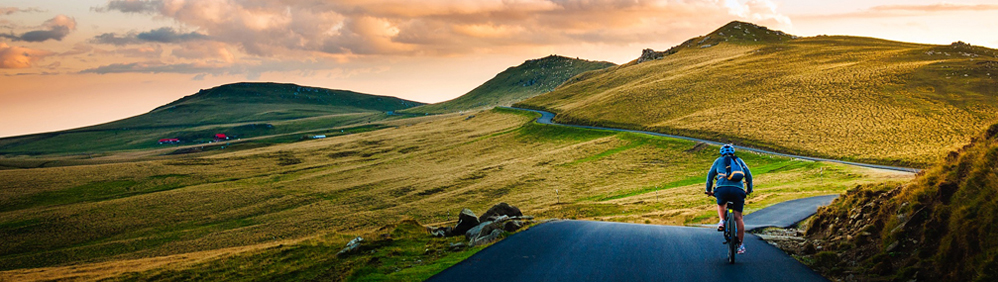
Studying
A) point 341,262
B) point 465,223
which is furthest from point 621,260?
point 465,223

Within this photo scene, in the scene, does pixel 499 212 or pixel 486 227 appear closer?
pixel 486 227

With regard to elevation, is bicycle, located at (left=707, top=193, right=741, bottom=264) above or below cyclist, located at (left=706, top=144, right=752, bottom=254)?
below

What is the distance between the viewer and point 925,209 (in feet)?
42.1

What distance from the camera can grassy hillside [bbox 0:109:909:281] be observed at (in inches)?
1244

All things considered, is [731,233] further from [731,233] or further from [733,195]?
[733,195]

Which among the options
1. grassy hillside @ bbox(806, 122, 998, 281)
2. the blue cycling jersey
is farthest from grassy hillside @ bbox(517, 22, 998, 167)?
the blue cycling jersey

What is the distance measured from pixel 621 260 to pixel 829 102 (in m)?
94.1

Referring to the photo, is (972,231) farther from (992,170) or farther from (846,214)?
(846,214)

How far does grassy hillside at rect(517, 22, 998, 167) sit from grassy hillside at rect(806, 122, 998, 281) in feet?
138

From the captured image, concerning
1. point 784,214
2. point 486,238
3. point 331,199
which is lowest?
point 331,199

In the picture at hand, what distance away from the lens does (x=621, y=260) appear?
14.3 meters

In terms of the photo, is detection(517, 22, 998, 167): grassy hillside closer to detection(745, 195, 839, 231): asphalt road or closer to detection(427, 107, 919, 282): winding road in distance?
detection(745, 195, 839, 231): asphalt road

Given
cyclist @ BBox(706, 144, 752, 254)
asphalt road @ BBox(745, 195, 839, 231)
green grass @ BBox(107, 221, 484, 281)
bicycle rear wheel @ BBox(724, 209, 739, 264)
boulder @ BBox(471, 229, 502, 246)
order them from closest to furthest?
bicycle rear wheel @ BBox(724, 209, 739, 264), cyclist @ BBox(706, 144, 752, 254), green grass @ BBox(107, 221, 484, 281), boulder @ BBox(471, 229, 502, 246), asphalt road @ BBox(745, 195, 839, 231)

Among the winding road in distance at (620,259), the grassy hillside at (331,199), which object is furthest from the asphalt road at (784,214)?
the winding road in distance at (620,259)
